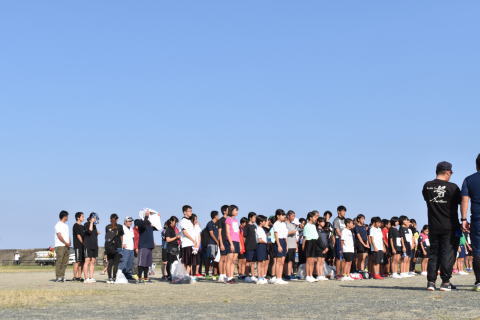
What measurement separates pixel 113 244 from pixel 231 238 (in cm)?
327

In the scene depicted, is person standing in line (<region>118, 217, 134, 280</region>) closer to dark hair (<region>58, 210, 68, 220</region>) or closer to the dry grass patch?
dark hair (<region>58, 210, 68, 220</region>)

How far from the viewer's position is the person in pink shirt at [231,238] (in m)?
17.8

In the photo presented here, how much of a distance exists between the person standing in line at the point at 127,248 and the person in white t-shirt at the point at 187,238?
1.40 m

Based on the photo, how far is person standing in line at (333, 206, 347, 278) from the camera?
65.4 feet

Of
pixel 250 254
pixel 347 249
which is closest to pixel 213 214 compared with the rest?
pixel 250 254

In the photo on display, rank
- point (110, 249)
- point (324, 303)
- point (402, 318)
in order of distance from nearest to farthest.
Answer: point (402, 318)
point (324, 303)
point (110, 249)

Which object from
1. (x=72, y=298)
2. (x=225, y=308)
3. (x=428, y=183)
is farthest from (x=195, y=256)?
(x=225, y=308)

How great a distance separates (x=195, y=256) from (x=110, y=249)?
2.78 meters

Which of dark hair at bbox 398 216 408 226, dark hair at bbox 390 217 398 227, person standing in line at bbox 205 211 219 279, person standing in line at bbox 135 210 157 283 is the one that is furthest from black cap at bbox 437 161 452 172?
dark hair at bbox 398 216 408 226

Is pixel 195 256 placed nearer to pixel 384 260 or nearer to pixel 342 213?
pixel 342 213

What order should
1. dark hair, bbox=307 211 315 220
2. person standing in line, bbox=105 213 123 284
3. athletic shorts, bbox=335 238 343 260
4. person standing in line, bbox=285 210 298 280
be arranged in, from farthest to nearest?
person standing in line, bbox=285 210 298 280 → athletic shorts, bbox=335 238 343 260 → dark hair, bbox=307 211 315 220 → person standing in line, bbox=105 213 123 284

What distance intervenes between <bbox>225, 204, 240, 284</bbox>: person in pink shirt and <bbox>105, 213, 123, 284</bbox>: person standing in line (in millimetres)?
3047

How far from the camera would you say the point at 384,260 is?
72.7ft

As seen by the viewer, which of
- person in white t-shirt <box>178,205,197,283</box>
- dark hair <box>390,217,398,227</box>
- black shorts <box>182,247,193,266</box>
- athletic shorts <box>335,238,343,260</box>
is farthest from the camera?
dark hair <box>390,217,398,227</box>
